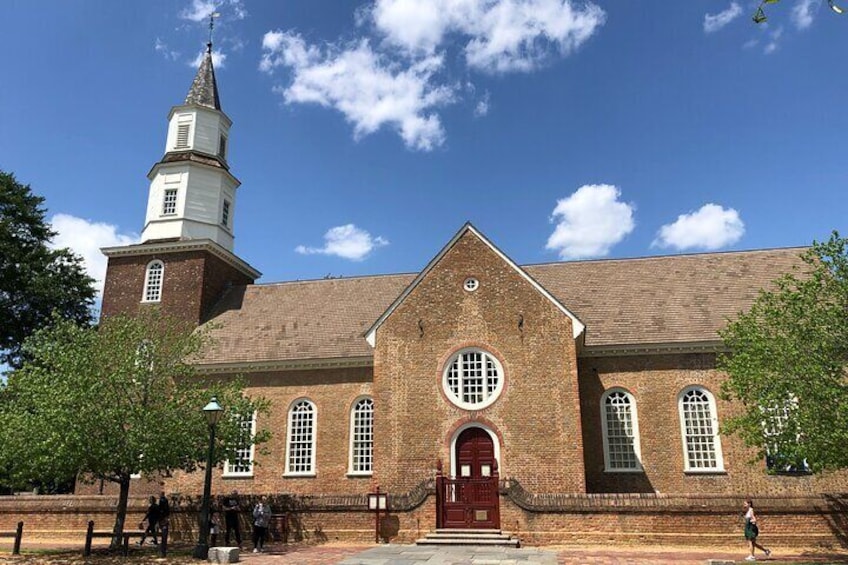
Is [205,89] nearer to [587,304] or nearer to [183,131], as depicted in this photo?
[183,131]

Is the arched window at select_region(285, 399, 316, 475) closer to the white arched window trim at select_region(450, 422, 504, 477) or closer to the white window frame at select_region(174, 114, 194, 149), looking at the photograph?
the white arched window trim at select_region(450, 422, 504, 477)

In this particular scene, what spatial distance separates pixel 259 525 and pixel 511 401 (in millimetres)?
8806

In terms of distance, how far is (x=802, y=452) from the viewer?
15.7m

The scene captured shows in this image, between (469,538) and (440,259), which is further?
(440,259)

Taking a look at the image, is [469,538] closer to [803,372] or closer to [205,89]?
[803,372]

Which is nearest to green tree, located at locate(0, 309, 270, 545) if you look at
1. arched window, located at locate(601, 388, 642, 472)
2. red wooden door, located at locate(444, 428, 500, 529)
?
red wooden door, located at locate(444, 428, 500, 529)

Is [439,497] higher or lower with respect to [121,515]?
higher

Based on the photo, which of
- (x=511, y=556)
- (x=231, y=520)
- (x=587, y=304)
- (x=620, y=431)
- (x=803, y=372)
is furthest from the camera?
(x=587, y=304)

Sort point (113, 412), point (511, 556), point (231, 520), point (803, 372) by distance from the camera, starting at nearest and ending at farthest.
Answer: point (803, 372), point (511, 556), point (113, 412), point (231, 520)

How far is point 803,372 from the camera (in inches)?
625

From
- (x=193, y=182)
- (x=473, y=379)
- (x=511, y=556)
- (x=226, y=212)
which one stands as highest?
(x=193, y=182)

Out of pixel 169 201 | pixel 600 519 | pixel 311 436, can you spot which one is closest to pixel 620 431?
pixel 600 519

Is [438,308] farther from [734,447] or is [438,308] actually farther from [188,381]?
[734,447]

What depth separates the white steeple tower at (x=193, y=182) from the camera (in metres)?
31.8
